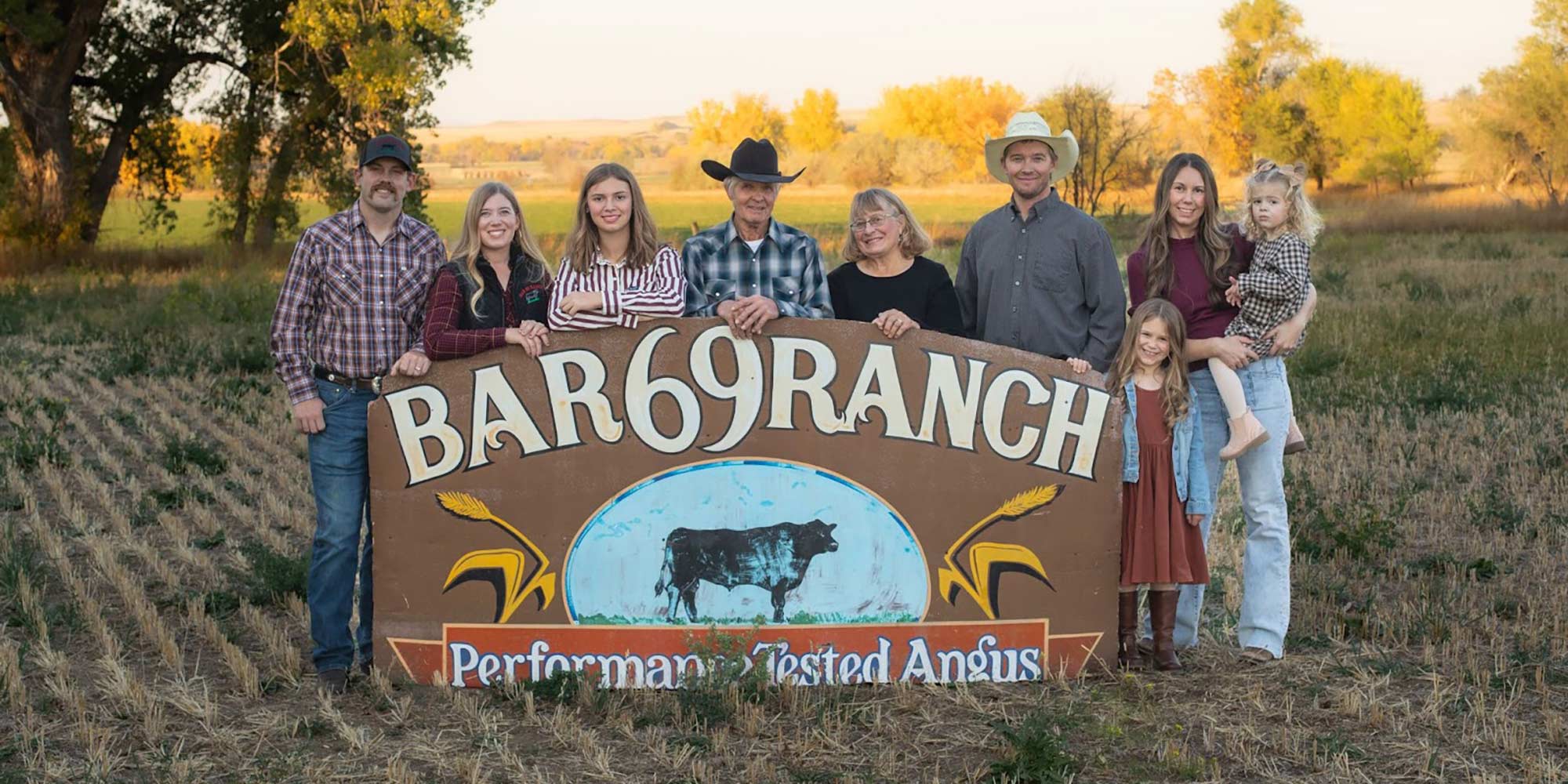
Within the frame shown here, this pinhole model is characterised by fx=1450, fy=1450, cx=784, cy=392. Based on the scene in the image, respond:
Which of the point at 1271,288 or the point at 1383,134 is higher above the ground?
the point at 1383,134

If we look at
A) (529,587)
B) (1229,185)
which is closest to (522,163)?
(1229,185)

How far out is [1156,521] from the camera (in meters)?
6.01

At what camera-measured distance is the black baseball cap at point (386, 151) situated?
5840mm

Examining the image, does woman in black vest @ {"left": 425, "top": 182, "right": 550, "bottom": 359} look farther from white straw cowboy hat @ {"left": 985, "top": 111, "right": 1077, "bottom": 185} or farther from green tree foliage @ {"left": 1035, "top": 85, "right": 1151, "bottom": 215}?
green tree foliage @ {"left": 1035, "top": 85, "right": 1151, "bottom": 215}

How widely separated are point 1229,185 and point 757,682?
235 feet

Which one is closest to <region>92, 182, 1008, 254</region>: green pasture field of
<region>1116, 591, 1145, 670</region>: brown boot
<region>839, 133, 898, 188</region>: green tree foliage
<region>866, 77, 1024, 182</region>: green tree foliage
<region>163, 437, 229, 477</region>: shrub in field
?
<region>839, 133, 898, 188</region>: green tree foliage

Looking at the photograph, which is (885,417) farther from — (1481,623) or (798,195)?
(798,195)

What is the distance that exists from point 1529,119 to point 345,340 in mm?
53467

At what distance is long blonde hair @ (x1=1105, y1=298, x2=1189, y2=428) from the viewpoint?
596 cm

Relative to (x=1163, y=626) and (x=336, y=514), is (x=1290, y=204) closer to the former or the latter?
(x=1163, y=626)

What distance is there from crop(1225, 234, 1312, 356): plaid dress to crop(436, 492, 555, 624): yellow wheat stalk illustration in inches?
120

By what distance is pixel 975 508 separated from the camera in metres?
6.02

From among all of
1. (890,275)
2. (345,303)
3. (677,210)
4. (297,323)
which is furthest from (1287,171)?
(677,210)

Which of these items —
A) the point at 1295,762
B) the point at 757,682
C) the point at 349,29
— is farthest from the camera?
the point at 349,29
